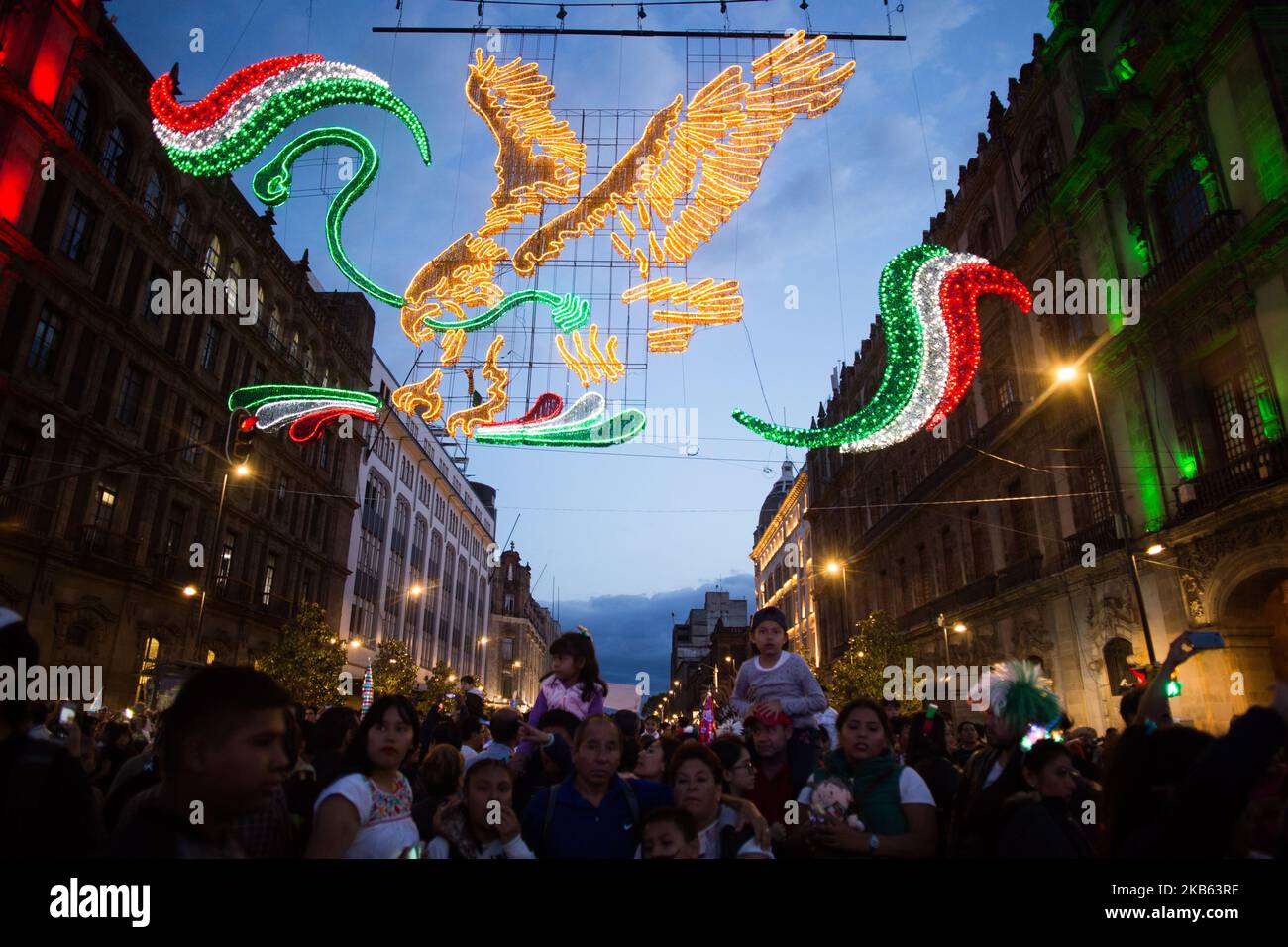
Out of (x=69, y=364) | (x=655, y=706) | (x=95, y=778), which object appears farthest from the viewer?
(x=655, y=706)

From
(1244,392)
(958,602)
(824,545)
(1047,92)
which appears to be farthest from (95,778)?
(824,545)

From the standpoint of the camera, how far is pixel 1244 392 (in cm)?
1794

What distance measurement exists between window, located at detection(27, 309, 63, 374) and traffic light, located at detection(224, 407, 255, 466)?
12.5 meters

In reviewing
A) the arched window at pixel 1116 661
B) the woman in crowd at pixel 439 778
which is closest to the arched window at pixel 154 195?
the woman in crowd at pixel 439 778

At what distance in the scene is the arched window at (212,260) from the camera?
30.0m

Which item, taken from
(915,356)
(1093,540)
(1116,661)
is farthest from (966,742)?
(1093,540)

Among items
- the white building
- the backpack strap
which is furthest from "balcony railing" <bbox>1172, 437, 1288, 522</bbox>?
the white building

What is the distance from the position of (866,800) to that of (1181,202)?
76.1 ft

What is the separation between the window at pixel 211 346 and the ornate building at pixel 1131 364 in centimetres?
3025

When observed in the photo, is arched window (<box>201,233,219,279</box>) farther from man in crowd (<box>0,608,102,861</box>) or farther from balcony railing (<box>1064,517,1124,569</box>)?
balcony railing (<box>1064,517,1124,569</box>)

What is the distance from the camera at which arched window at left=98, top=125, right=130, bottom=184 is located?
24.1m

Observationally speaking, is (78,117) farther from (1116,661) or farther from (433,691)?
(1116,661)

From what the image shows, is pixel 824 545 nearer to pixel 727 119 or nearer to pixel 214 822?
pixel 727 119

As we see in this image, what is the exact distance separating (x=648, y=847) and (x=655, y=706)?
83549 mm
